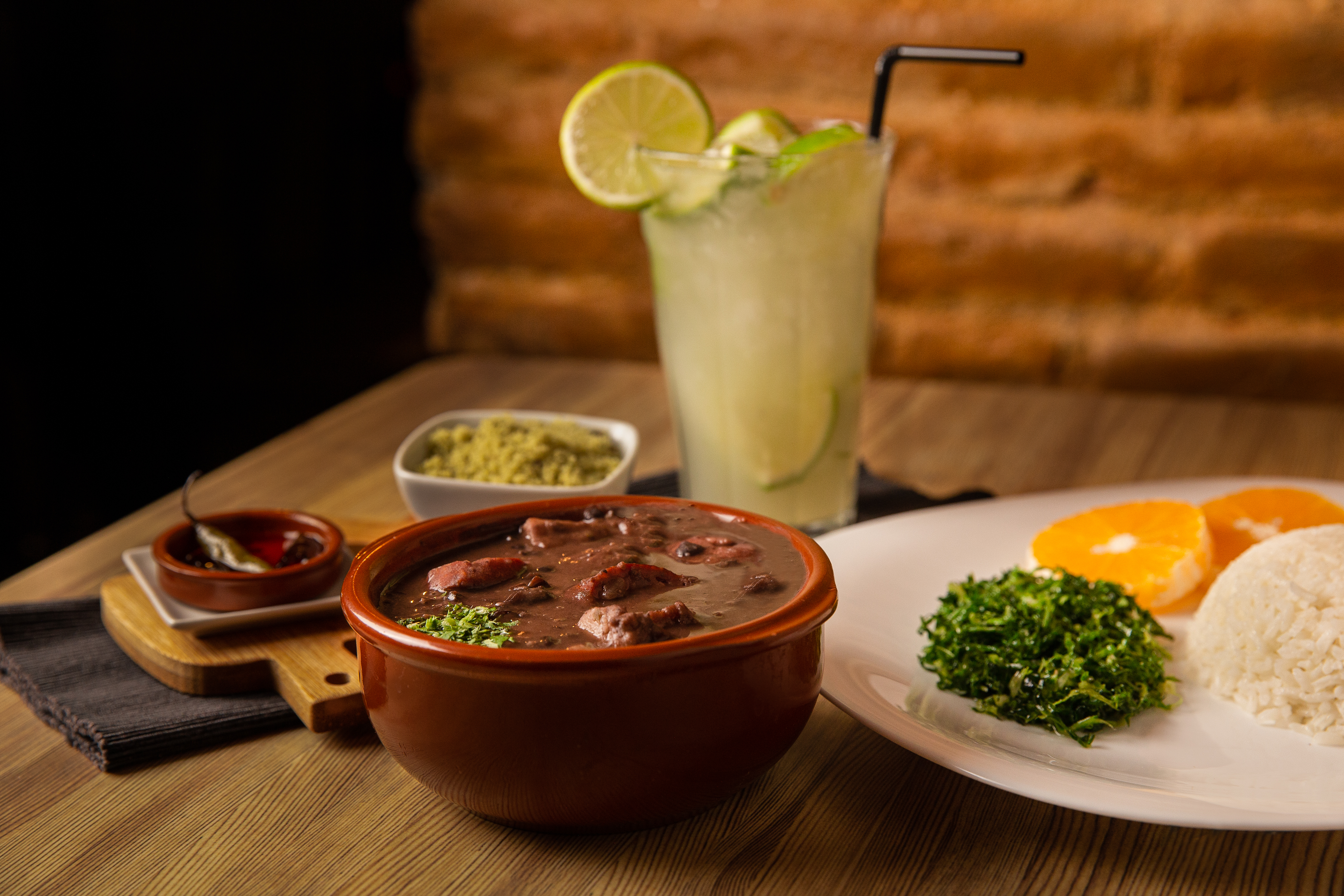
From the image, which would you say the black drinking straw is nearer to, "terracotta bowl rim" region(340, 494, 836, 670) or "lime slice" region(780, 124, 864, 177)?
"lime slice" region(780, 124, 864, 177)

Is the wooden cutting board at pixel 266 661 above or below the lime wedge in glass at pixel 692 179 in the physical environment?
below

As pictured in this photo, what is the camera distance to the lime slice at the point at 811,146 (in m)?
1.37

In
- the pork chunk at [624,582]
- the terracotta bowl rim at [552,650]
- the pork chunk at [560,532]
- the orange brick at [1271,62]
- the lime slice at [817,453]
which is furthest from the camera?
the orange brick at [1271,62]

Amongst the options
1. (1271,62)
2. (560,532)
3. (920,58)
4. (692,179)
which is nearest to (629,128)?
(692,179)

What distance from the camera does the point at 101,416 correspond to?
3.14 m

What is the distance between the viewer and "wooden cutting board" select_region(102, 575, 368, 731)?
103 cm

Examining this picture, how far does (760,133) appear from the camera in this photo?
4.69 feet

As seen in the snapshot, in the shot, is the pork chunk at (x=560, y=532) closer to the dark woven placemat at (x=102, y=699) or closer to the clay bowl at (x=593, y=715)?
the clay bowl at (x=593, y=715)

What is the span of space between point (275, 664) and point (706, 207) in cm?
71

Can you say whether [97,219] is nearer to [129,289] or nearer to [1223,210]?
[129,289]

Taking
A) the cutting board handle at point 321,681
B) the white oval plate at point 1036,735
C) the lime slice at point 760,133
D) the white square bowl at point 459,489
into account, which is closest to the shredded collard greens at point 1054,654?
the white oval plate at point 1036,735

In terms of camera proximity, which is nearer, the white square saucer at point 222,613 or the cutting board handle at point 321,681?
the cutting board handle at point 321,681

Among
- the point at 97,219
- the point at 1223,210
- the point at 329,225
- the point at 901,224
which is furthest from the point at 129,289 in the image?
the point at 1223,210

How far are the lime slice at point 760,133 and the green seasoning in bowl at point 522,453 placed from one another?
391mm
